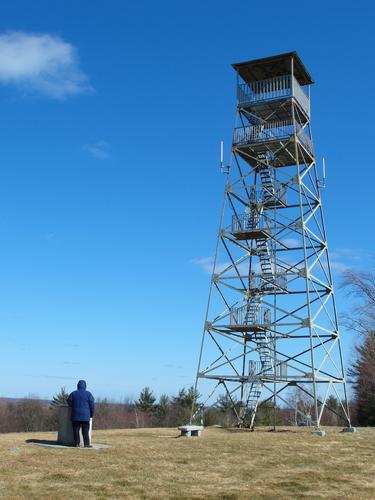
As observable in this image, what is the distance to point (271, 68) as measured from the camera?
1183 inches

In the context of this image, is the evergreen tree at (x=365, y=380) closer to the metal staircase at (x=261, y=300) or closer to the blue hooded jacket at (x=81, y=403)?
the metal staircase at (x=261, y=300)

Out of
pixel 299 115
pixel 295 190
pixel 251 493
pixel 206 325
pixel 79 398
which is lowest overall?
pixel 251 493

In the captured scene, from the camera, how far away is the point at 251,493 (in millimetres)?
9266

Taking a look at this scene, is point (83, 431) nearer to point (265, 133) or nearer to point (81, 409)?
point (81, 409)

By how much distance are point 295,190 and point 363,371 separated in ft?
73.8

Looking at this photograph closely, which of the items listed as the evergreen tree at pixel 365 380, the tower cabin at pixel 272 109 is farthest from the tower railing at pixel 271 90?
the evergreen tree at pixel 365 380

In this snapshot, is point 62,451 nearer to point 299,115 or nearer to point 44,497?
point 44,497

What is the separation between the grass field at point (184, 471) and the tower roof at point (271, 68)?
20.0 meters

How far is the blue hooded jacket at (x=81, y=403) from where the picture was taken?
1389 cm

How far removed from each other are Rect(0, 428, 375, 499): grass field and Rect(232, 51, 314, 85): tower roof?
65.7 ft

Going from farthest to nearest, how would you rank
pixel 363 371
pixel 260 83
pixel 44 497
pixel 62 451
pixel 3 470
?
pixel 363 371
pixel 260 83
pixel 62 451
pixel 3 470
pixel 44 497

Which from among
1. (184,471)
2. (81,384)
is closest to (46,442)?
(81,384)

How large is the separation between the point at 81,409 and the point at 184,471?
367 centimetres

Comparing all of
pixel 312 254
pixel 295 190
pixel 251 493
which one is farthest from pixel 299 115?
pixel 251 493
